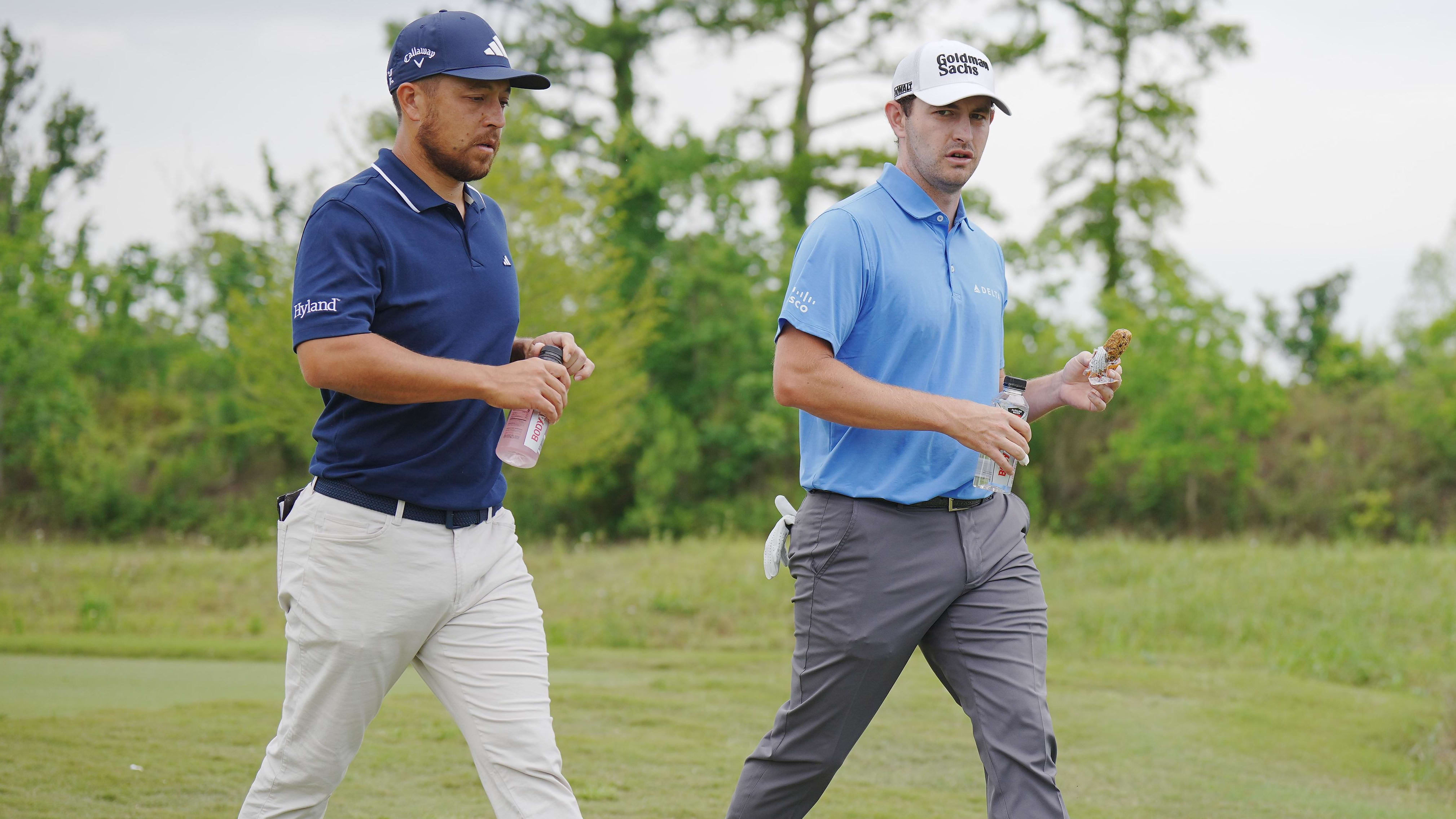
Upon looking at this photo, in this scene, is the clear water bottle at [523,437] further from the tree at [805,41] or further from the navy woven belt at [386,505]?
the tree at [805,41]

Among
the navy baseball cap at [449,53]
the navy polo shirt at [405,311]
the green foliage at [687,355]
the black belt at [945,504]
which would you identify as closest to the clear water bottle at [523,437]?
the navy polo shirt at [405,311]

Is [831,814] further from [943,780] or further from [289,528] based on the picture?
[289,528]

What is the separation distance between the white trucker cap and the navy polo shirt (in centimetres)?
134

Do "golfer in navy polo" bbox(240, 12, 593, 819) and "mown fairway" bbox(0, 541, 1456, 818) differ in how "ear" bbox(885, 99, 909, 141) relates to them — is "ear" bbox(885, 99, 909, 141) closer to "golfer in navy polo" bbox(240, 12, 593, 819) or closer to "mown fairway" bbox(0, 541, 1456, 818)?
"golfer in navy polo" bbox(240, 12, 593, 819)

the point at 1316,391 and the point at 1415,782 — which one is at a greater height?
the point at 1316,391

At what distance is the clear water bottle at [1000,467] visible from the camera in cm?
358

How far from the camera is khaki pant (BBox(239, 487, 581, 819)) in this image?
3.15m

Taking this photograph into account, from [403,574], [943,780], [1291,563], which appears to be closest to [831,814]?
[943,780]

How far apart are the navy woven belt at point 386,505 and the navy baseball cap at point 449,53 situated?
1017 mm

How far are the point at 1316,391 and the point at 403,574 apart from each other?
24.9 m

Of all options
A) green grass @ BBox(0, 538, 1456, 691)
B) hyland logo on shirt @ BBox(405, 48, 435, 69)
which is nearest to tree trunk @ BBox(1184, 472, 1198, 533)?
green grass @ BBox(0, 538, 1456, 691)

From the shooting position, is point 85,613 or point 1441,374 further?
point 1441,374

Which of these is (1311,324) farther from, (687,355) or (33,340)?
(33,340)

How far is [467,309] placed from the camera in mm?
3252
